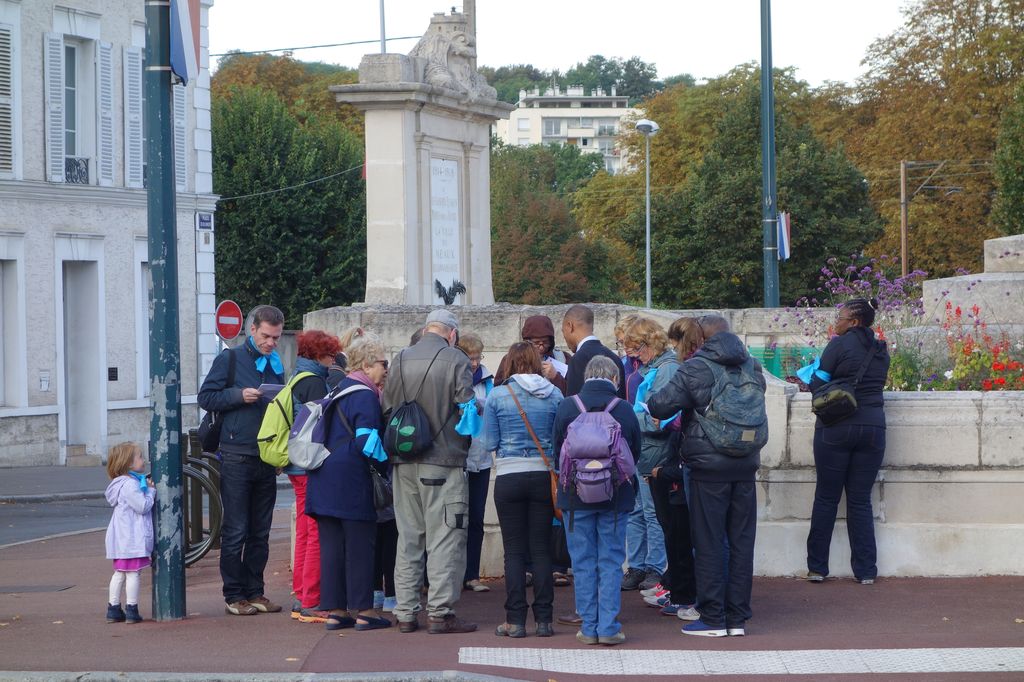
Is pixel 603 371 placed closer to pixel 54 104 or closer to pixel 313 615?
pixel 313 615

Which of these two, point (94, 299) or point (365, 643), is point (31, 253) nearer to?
point (94, 299)

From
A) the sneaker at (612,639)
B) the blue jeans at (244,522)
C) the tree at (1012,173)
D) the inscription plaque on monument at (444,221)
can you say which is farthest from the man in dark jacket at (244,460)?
the tree at (1012,173)

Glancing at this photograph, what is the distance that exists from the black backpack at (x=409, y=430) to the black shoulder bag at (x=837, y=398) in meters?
2.60

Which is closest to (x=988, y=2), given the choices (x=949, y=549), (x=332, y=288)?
(x=332, y=288)

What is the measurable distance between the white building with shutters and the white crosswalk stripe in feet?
57.0

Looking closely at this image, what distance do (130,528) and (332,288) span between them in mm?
34507

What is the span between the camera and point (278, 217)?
4200cm

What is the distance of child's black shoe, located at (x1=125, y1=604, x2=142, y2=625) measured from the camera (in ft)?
27.8

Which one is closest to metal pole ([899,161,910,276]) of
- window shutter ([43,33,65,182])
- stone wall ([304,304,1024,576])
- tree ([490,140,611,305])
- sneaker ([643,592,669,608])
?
tree ([490,140,611,305])

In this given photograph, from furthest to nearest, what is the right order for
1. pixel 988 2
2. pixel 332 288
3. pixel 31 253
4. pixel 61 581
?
1. pixel 988 2
2. pixel 332 288
3. pixel 31 253
4. pixel 61 581

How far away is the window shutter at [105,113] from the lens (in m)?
25.2

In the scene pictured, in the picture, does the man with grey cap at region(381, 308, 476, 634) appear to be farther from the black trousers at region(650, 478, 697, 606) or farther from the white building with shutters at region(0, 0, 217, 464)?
the white building with shutters at region(0, 0, 217, 464)

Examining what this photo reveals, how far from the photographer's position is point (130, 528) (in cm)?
840

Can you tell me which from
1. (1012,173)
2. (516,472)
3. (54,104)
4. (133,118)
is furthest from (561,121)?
(516,472)
